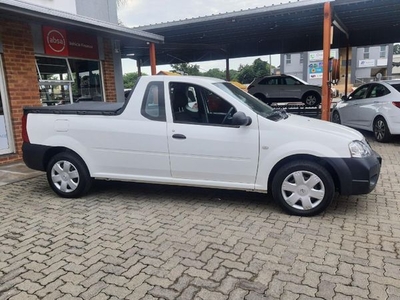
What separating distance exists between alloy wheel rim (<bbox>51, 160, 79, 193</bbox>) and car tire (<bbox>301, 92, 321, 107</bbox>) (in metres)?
14.2

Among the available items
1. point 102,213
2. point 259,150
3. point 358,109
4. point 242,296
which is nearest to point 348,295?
point 242,296

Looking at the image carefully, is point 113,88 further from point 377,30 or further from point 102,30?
point 377,30

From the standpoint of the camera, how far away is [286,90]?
17.5 meters

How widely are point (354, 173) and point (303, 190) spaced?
59cm

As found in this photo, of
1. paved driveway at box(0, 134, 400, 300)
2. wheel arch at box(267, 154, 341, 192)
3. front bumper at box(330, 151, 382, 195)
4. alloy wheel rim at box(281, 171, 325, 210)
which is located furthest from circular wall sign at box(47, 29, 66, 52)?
front bumper at box(330, 151, 382, 195)

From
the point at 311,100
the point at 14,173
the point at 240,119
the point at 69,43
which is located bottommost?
the point at 14,173

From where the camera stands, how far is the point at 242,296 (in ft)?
8.68

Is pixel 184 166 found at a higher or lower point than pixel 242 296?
higher

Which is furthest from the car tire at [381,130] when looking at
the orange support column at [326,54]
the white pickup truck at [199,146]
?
the white pickup truck at [199,146]

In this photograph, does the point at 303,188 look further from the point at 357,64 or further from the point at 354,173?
the point at 357,64

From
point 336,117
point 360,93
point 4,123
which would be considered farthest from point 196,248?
point 336,117

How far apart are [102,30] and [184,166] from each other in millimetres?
5013

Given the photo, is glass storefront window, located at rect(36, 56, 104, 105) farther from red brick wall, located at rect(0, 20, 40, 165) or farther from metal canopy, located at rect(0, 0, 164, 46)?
metal canopy, located at rect(0, 0, 164, 46)

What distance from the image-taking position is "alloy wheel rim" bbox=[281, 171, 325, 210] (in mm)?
4016
